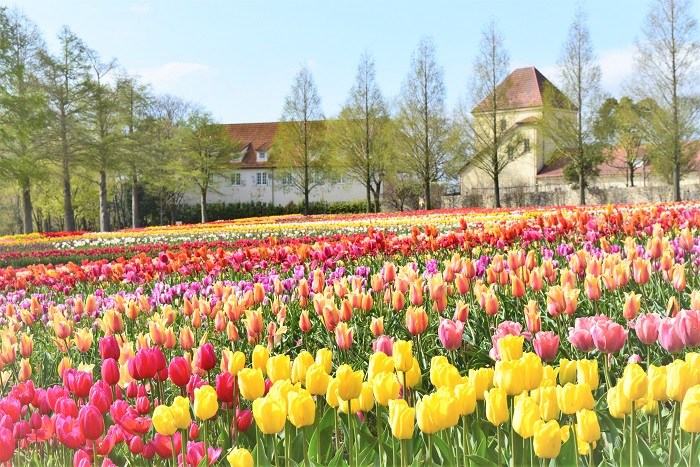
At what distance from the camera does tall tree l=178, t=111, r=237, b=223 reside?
41094 millimetres

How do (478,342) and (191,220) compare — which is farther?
(191,220)

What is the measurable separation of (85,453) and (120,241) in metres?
16.1

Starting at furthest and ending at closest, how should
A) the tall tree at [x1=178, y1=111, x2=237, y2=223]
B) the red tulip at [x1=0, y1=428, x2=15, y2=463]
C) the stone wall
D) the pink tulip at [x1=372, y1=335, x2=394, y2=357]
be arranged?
A: the tall tree at [x1=178, y1=111, x2=237, y2=223], the stone wall, the pink tulip at [x1=372, y1=335, x2=394, y2=357], the red tulip at [x1=0, y1=428, x2=15, y2=463]

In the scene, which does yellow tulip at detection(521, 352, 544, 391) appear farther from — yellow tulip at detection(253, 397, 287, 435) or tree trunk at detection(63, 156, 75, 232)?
tree trunk at detection(63, 156, 75, 232)

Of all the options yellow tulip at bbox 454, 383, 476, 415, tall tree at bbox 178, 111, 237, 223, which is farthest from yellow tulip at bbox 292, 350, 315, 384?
tall tree at bbox 178, 111, 237, 223

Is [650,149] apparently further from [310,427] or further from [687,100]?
[310,427]

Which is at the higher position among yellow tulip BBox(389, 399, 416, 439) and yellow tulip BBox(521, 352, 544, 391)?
yellow tulip BBox(521, 352, 544, 391)

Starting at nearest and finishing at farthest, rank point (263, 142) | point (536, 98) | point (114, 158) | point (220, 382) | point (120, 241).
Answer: point (220, 382) → point (120, 241) → point (114, 158) → point (536, 98) → point (263, 142)

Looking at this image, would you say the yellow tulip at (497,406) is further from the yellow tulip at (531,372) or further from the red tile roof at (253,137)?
the red tile roof at (253,137)

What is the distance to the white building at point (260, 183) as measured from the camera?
51.9m

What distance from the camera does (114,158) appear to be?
31.1 m

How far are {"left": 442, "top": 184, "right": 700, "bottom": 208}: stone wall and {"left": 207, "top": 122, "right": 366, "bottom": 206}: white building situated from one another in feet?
33.9

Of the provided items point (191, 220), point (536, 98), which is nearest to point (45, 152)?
point (191, 220)

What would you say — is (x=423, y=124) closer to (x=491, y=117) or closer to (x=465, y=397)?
(x=491, y=117)
